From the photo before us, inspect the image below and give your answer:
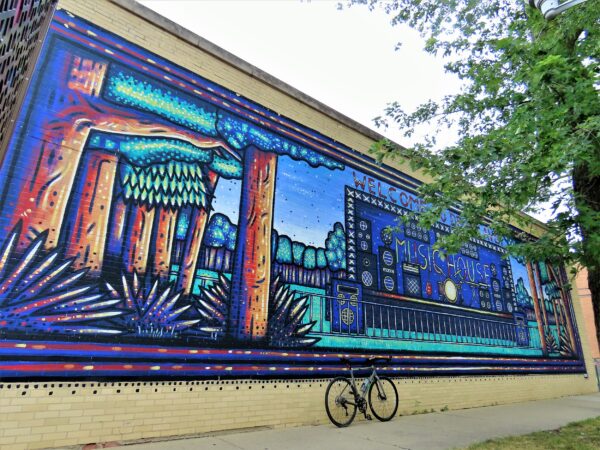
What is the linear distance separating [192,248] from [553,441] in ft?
17.6

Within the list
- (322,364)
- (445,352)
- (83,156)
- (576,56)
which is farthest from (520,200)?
(83,156)

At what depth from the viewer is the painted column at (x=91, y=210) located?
189 inches

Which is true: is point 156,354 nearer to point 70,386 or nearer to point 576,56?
point 70,386

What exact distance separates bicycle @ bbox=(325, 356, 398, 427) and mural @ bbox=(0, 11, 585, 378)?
44 cm

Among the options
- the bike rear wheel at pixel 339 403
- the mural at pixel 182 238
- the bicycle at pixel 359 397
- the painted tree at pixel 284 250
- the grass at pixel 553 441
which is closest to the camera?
the mural at pixel 182 238

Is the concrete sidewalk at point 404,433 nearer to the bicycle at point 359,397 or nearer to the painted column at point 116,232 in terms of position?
the bicycle at point 359,397

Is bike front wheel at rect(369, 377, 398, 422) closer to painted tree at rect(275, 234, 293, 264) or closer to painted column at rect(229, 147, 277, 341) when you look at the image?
painted column at rect(229, 147, 277, 341)

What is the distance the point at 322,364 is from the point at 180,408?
2492 mm

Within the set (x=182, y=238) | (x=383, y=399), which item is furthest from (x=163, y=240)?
(x=383, y=399)

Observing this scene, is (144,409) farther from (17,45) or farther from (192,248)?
(17,45)

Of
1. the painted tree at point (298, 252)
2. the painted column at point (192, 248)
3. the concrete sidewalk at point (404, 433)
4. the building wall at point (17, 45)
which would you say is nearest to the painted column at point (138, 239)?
the painted column at point (192, 248)

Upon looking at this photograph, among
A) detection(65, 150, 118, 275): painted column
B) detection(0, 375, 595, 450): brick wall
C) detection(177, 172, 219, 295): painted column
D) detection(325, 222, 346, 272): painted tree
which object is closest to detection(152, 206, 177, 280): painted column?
detection(177, 172, 219, 295): painted column

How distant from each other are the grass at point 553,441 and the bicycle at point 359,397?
1.90 metres

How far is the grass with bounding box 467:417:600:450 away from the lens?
4.98m
